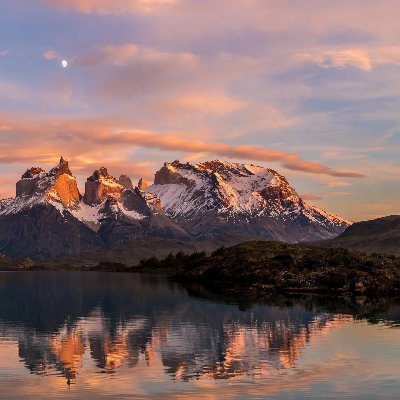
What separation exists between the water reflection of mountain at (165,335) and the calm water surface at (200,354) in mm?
137

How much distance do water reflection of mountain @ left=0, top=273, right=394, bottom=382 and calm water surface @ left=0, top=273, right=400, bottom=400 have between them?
0.14m

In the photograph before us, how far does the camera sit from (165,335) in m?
91.0

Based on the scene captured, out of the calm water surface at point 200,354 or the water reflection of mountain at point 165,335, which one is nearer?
the calm water surface at point 200,354

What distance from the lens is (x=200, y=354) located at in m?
74.0

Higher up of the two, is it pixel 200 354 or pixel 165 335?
pixel 165 335

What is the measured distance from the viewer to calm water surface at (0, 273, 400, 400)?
56125 millimetres

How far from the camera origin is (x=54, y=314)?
127 metres

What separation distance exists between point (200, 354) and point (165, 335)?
17709mm

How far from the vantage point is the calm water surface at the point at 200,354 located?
5612cm

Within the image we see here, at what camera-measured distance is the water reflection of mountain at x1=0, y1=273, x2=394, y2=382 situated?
6769 cm

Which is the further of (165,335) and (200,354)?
(165,335)

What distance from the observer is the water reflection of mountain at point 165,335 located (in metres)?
67.7

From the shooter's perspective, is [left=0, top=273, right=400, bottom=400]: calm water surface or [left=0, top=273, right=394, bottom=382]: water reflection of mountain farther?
[left=0, top=273, right=394, bottom=382]: water reflection of mountain

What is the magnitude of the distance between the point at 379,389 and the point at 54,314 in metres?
82.0
